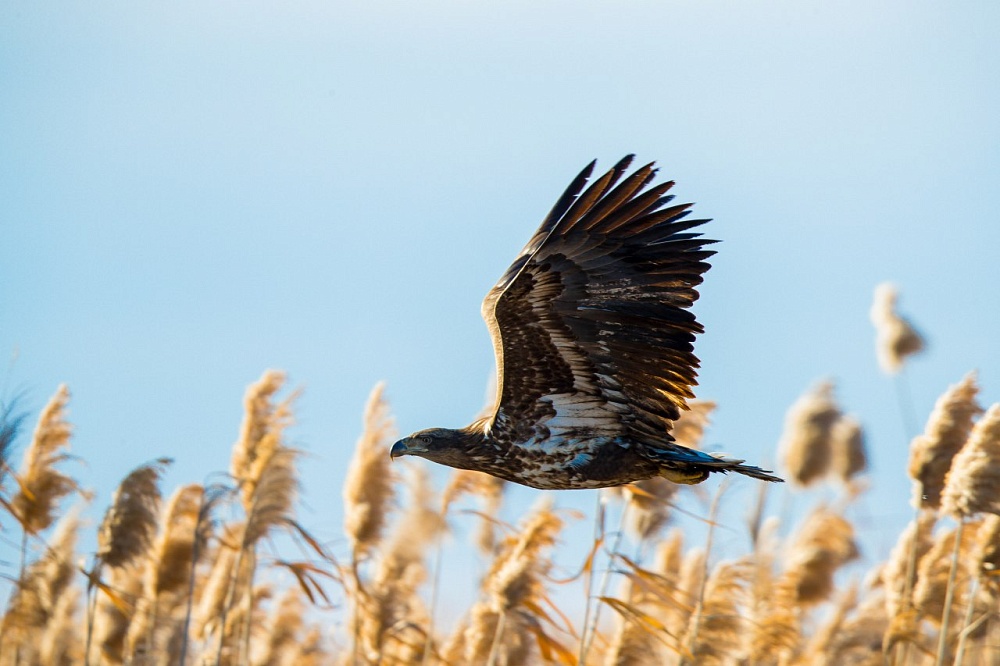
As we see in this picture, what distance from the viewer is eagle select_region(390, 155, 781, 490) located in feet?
20.1

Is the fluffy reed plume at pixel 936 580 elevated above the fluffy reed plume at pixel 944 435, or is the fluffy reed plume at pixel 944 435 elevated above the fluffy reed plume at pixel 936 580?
the fluffy reed plume at pixel 944 435

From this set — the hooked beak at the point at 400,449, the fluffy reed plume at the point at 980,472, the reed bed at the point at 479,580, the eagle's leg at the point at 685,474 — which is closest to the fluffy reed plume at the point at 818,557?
the reed bed at the point at 479,580

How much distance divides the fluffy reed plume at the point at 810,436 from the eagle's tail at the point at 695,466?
6445 mm

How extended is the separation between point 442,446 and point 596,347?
104 centimetres

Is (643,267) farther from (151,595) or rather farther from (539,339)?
(151,595)

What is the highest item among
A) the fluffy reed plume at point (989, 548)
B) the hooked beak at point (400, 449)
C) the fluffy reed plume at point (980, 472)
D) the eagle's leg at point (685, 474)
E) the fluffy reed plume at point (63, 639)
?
the fluffy reed plume at point (980, 472)

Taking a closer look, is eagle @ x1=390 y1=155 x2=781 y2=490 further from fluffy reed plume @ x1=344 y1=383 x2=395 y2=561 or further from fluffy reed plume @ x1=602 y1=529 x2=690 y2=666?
fluffy reed plume @ x1=344 y1=383 x2=395 y2=561

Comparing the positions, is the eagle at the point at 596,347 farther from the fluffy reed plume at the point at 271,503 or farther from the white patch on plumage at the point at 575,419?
the fluffy reed plume at the point at 271,503

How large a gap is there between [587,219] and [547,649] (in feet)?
11.0

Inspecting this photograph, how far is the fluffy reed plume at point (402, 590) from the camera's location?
9.76 m

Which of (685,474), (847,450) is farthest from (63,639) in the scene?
(847,450)

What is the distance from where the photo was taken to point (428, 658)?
9141 mm

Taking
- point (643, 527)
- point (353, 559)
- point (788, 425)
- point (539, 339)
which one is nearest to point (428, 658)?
point (353, 559)

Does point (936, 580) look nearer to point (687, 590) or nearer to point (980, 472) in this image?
point (980, 472)
